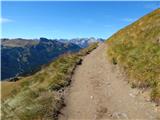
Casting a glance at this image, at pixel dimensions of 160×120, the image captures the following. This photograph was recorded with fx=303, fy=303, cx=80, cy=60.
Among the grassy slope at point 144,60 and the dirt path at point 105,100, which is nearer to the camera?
the dirt path at point 105,100

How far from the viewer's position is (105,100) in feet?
71.1

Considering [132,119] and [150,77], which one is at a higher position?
[150,77]

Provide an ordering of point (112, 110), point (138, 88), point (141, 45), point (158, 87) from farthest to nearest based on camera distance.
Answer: point (141, 45)
point (138, 88)
point (158, 87)
point (112, 110)

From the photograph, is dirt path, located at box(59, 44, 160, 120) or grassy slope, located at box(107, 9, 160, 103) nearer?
dirt path, located at box(59, 44, 160, 120)

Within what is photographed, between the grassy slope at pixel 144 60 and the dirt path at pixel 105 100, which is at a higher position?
the grassy slope at pixel 144 60

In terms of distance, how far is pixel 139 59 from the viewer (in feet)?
95.1

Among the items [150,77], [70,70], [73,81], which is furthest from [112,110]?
[70,70]

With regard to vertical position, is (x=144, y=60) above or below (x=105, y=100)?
above

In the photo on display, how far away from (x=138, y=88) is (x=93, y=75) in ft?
26.9

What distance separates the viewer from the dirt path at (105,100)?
18.8 metres

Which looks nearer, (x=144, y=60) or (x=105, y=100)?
(x=105, y=100)

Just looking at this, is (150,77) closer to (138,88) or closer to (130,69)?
(138,88)

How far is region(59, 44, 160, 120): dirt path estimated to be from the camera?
18.8 m

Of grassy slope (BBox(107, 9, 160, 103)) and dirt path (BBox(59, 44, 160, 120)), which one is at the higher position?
grassy slope (BBox(107, 9, 160, 103))
